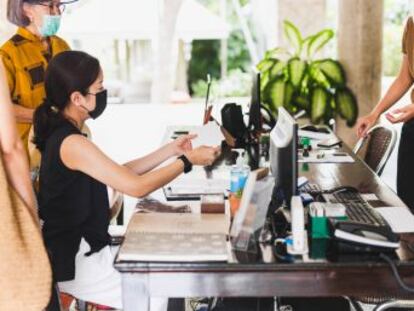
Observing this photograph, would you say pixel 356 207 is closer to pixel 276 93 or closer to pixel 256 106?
pixel 256 106

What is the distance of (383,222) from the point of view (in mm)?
2213

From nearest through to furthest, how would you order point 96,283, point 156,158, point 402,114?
point 96,283, point 156,158, point 402,114

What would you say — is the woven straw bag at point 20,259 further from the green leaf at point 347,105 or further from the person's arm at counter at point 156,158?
the green leaf at point 347,105

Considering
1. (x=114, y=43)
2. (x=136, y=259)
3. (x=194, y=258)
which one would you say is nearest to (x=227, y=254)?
(x=194, y=258)

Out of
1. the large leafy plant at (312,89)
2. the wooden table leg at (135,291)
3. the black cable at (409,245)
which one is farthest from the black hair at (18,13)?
the large leafy plant at (312,89)

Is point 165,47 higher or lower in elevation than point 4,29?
lower

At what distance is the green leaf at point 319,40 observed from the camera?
258 inches

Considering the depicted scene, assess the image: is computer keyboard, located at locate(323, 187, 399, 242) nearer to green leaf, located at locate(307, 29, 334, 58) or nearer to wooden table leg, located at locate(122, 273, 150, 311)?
wooden table leg, located at locate(122, 273, 150, 311)

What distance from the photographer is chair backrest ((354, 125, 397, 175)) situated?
11.3 ft

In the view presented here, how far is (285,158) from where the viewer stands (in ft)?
7.55

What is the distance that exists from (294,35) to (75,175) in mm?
4461

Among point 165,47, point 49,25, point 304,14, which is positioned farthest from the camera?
point 165,47

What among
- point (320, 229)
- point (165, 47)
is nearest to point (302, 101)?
point (165, 47)

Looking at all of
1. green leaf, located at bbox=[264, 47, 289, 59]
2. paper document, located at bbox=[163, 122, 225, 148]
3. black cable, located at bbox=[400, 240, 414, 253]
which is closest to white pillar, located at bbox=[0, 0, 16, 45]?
paper document, located at bbox=[163, 122, 225, 148]
